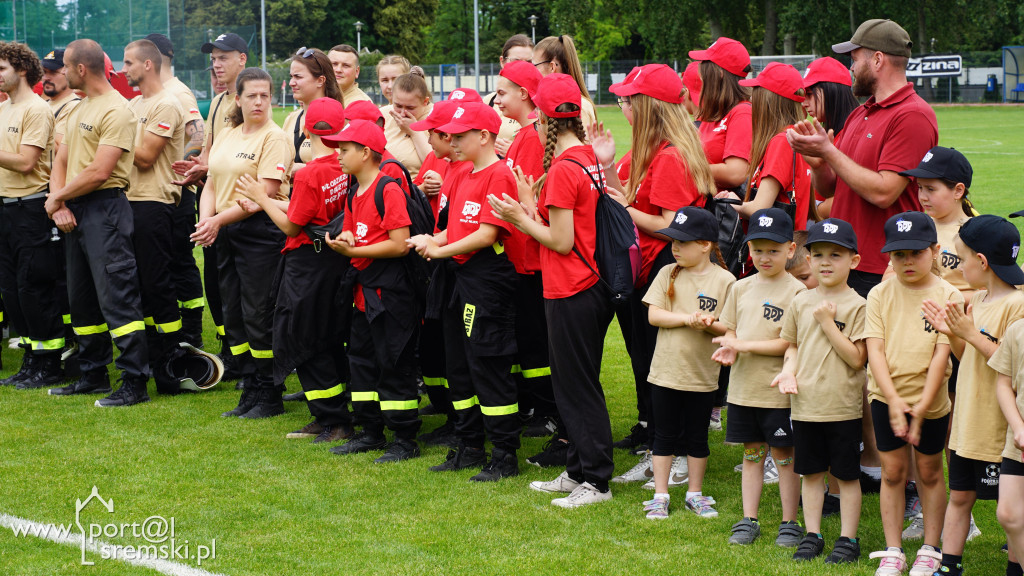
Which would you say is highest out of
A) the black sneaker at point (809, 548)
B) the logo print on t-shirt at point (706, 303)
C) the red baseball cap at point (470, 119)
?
the red baseball cap at point (470, 119)

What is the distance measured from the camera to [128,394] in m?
8.20

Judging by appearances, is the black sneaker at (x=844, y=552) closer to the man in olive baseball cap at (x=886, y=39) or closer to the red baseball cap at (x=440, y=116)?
the man in olive baseball cap at (x=886, y=39)

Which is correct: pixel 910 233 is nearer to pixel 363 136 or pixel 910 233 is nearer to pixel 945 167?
pixel 945 167

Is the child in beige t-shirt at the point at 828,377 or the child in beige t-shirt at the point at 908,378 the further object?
the child in beige t-shirt at the point at 828,377

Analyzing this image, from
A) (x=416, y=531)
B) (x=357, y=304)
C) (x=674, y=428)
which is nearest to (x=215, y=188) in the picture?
(x=357, y=304)

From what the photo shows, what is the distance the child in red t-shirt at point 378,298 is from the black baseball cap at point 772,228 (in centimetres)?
231

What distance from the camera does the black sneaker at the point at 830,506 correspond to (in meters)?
5.56

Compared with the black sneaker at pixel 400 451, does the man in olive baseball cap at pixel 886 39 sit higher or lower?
higher

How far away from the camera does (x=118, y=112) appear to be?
8086 millimetres

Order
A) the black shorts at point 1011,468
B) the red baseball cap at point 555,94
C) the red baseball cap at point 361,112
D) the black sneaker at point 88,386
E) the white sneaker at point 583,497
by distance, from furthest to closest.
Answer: the black sneaker at point 88,386 < the red baseball cap at point 361,112 < the white sneaker at point 583,497 < the red baseball cap at point 555,94 < the black shorts at point 1011,468

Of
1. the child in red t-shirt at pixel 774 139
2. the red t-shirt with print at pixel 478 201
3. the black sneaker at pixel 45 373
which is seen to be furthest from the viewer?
the black sneaker at pixel 45 373

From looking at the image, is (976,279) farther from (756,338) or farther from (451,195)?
(451,195)

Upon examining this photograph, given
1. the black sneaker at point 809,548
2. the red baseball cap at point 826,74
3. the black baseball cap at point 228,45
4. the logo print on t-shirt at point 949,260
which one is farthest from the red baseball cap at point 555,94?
the black baseball cap at point 228,45

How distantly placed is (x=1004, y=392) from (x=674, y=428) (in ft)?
6.21
